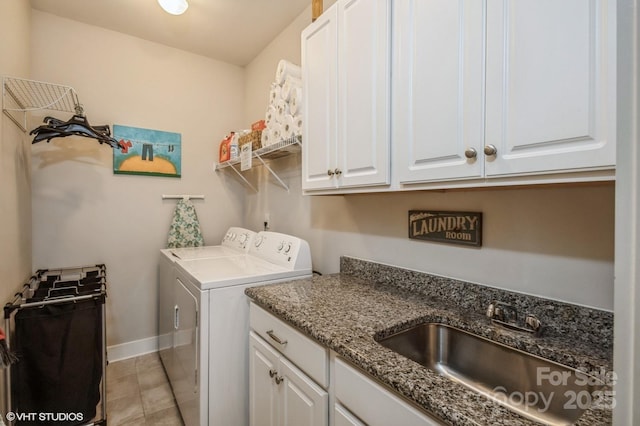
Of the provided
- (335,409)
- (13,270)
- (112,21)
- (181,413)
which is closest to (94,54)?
(112,21)

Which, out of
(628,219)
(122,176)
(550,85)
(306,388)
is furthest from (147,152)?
(628,219)

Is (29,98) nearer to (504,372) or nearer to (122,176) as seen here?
(122,176)

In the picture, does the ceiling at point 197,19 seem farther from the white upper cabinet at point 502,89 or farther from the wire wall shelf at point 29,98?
the white upper cabinet at point 502,89

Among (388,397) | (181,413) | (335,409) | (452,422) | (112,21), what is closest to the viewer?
(452,422)

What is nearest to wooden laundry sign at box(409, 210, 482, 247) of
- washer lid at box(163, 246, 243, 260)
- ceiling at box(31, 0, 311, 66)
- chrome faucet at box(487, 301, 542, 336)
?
chrome faucet at box(487, 301, 542, 336)

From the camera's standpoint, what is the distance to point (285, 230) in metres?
2.41

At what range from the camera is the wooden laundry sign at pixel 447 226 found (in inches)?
47.3

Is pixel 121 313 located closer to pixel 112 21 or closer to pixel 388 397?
pixel 112 21

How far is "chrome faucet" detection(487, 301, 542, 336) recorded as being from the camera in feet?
3.19

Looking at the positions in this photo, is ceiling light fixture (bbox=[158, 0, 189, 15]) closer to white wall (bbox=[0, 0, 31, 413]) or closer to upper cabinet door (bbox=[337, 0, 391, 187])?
white wall (bbox=[0, 0, 31, 413])

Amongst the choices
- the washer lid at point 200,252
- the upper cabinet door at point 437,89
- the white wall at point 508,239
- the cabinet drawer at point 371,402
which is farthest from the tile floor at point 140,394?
the upper cabinet door at point 437,89

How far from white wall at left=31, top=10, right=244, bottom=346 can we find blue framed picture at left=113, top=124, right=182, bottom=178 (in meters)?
0.05

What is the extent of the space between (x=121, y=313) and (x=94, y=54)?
2131 millimetres

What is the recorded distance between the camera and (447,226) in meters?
1.29
